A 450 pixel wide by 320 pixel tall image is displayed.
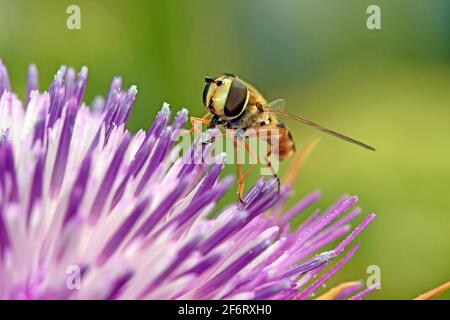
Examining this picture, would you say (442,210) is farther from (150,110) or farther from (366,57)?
(150,110)

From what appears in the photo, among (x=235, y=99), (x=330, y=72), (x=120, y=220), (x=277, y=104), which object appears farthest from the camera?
(x=330, y=72)

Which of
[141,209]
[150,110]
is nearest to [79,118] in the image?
[141,209]

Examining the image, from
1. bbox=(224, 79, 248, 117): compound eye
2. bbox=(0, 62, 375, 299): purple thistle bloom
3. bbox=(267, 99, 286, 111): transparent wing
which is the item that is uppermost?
bbox=(224, 79, 248, 117): compound eye

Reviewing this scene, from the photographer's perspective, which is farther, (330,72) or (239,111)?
(330,72)

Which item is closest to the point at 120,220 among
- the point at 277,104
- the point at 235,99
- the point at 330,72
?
the point at 235,99

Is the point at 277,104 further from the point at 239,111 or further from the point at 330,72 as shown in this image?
the point at 330,72

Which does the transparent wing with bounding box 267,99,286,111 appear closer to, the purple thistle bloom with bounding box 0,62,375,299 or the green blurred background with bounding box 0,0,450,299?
the purple thistle bloom with bounding box 0,62,375,299

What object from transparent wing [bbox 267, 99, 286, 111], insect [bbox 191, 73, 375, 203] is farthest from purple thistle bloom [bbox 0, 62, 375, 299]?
transparent wing [bbox 267, 99, 286, 111]
